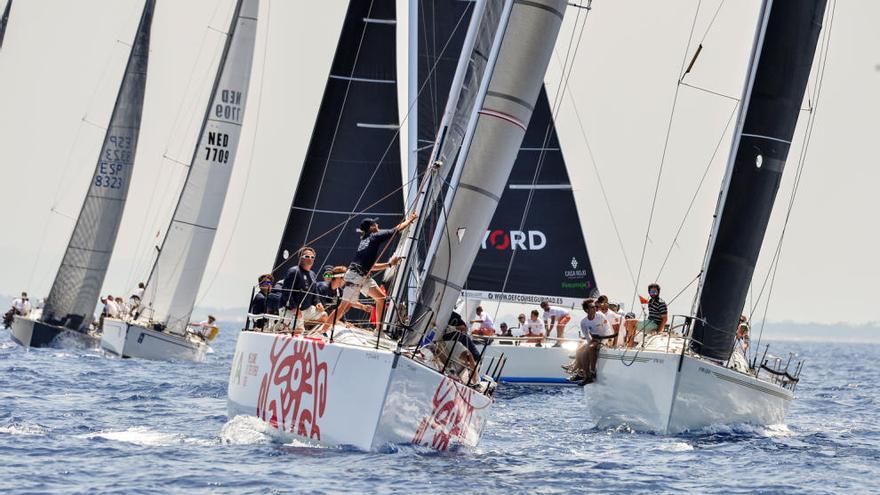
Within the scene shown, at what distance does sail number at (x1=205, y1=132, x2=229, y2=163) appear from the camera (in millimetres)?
30000

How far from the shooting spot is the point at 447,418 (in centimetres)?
1167

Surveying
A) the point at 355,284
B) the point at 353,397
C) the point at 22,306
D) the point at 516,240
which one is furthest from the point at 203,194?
the point at 353,397

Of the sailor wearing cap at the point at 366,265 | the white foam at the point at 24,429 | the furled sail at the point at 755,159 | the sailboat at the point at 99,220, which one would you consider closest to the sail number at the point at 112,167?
the sailboat at the point at 99,220

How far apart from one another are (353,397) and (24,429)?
12.2 feet

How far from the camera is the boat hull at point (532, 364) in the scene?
2366 cm

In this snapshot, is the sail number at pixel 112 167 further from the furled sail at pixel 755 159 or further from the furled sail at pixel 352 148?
the furled sail at pixel 755 159

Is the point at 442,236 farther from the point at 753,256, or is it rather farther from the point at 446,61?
the point at 446,61

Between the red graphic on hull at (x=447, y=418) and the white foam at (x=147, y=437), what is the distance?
2111 millimetres

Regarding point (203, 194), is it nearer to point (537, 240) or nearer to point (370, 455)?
point (537, 240)

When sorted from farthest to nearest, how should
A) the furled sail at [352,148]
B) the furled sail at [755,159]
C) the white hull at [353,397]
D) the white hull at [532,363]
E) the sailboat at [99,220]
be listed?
the sailboat at [99,220]
the white hull at [532,363]
the furled sail at [352,148]
the furled sail at [755,159]
the white hull at [353,397]

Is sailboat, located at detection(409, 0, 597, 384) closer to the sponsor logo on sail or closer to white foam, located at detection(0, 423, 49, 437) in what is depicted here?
the sponsor logo on sail

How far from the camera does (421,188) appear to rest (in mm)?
12570

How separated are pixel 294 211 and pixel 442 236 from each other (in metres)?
11.2

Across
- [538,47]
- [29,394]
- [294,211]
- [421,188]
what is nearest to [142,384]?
[29,394]
